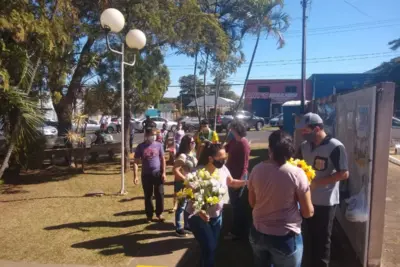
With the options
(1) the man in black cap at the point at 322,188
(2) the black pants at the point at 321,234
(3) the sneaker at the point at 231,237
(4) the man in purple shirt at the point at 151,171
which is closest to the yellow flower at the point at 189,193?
(1) the man in black cap at the point at 322,188

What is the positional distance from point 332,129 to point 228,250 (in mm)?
Answer: 2940

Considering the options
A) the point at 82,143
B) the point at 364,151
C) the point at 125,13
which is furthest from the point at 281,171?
the point at 82,143

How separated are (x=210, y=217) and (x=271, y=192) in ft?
3.15

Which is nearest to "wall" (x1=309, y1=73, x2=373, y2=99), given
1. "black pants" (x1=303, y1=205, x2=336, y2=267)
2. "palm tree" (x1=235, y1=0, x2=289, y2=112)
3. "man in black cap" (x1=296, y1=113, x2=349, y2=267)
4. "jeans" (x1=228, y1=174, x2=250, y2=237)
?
"palm tree" (x1=235, y1=0, x2=289, y2=112)

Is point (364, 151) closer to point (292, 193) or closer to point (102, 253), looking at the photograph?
point (292, 193)

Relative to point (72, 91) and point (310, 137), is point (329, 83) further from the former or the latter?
point (310, 137)

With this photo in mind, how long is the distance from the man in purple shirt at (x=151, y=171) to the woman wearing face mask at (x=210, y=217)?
2.17 metres

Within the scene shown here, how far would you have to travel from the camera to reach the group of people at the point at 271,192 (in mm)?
2521

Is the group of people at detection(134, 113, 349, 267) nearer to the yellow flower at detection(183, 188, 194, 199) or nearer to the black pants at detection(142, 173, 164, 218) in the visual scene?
the black pants at detection(142, 173, 164, 218)

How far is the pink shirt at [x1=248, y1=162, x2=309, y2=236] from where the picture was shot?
248 centimetres

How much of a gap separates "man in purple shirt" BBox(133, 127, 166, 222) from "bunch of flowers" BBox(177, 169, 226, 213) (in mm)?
2325

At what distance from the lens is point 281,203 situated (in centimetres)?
251

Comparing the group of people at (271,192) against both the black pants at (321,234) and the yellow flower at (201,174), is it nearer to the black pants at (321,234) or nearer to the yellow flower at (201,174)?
the black pants at (321,234)

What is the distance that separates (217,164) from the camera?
11.2 feet
